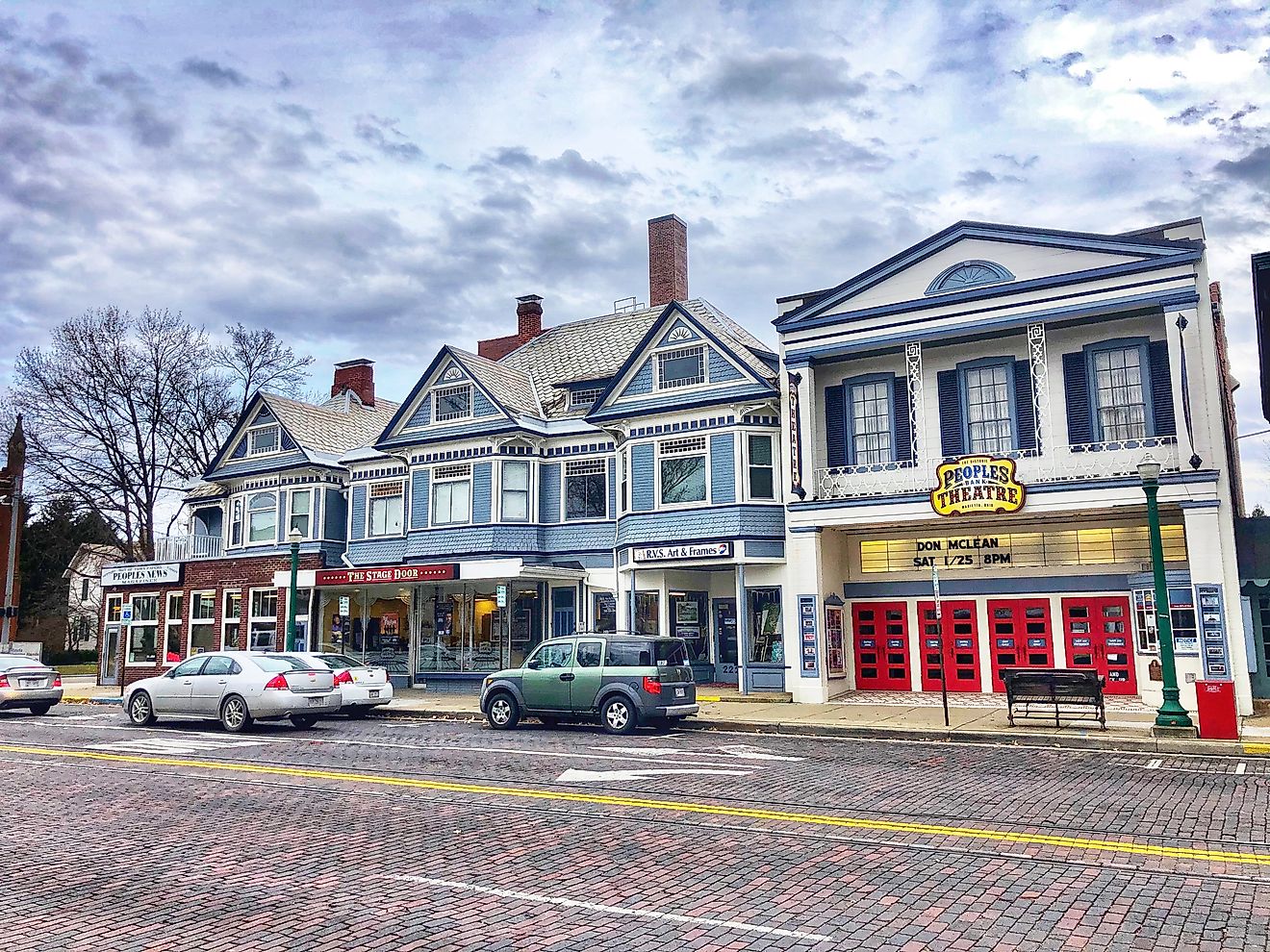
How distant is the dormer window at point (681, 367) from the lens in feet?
87.2

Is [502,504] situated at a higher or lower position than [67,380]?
lower

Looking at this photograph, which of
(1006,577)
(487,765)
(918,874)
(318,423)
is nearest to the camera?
(918,874)

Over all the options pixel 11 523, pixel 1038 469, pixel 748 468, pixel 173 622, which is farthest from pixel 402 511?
pixel 11 523

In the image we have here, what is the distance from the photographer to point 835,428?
82.7 feet

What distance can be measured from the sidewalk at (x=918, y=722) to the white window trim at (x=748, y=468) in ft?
15.2

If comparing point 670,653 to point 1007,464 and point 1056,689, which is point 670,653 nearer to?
point 1056,689

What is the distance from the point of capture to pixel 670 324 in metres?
27.0

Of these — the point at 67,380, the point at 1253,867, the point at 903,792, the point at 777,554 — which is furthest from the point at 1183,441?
the point at 67,380

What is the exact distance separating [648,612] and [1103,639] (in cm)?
1080

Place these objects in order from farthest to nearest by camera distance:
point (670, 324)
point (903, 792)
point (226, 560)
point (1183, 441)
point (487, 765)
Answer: point (226, 560)
point (670, 324)
point (1183, 441)
point (487, 765)
point (903, 792)

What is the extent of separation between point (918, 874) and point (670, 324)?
794 inches

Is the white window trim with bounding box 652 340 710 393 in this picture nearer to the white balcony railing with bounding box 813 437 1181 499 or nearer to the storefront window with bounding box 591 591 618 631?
the white balcony railing with bounding box 813 437 1181 499

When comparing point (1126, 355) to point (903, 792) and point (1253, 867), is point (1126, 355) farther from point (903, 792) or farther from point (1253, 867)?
point (1253, 867)

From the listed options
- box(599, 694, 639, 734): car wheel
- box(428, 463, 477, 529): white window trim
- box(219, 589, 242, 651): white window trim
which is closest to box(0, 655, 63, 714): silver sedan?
box(219, 589, 242, 651): white window trim
